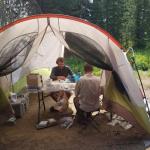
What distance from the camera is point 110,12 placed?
94.9 ft

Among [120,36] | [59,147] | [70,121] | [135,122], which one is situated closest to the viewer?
[59,147]

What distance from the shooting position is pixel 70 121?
7770 mm

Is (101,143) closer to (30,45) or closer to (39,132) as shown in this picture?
(39,132)

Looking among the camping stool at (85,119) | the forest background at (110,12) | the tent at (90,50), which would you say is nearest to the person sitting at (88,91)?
the camping stool at (85,119)

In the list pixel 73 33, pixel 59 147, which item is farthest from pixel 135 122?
pixel 73 33

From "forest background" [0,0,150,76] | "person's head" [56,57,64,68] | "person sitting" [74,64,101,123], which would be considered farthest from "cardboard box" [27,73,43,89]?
"forest background" [0,0,150,76]

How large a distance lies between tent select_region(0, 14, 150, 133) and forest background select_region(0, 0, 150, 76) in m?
17.2

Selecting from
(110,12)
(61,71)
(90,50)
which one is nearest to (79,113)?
(90,50)

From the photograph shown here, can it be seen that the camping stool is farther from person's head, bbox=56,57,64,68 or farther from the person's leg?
person's head, bbox=56,57,64,68

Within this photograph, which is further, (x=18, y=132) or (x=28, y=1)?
(x=28, y=1)

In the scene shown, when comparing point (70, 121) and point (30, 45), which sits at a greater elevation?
point (30, 45)

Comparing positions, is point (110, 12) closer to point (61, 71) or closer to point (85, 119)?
point (61, 71)

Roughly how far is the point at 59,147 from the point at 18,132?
121 centimetres

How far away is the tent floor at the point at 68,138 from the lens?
653 centimetres
